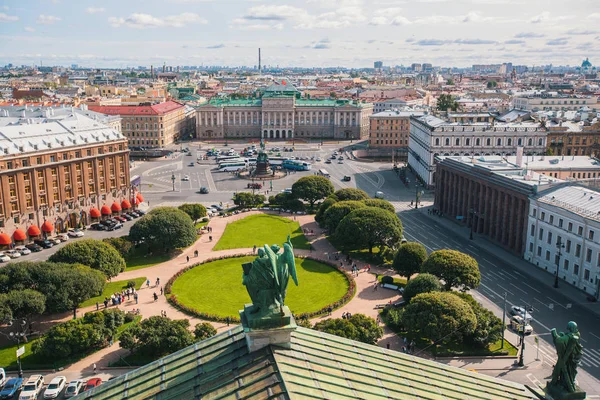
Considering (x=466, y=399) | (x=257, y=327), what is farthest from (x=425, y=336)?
(x=257, y=327)

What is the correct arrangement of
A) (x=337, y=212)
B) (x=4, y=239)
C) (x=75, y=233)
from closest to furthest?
(x=4, y=239) → (x=337, y=212) → (x=75, y=233)

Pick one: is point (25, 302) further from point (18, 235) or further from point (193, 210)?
point (193, 210)

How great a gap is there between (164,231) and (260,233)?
72.4 ft

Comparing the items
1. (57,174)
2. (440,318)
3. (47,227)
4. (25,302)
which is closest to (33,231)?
(47,227)

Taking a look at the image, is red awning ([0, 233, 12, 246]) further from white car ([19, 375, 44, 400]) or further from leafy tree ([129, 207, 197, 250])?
white car ([19, 375, 44, 400])

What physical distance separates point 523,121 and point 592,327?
106m

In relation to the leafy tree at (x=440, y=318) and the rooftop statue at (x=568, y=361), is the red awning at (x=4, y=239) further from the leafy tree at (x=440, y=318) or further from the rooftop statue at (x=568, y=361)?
the rooftop statue at (x=568, y=361)

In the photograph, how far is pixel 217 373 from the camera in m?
20.7

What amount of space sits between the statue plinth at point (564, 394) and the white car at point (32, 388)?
47114mm

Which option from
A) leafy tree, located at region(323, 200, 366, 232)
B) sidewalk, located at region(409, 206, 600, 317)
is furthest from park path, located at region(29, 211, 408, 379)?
sidewalk, located at region(409, 206, 600, 317)

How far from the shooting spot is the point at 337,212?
99625 mm

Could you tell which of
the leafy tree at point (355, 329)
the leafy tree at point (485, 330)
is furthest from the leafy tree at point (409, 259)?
the leafy tree at point (355, 329)

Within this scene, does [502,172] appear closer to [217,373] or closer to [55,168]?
[55,168]

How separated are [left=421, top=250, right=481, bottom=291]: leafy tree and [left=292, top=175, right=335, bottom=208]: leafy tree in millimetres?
50047
